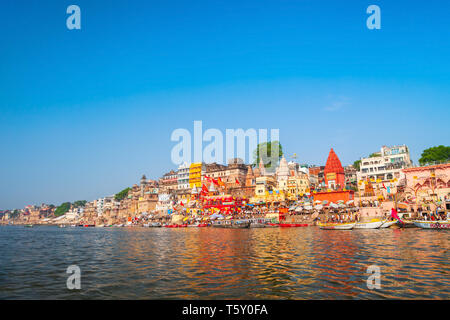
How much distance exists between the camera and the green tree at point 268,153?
288ft

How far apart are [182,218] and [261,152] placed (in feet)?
96.1

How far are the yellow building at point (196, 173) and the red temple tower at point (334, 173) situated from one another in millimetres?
41730

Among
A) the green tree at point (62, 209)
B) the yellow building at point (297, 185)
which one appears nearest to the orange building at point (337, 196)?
the yellow building at point (297, 185)

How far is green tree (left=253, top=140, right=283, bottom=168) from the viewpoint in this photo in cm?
8775

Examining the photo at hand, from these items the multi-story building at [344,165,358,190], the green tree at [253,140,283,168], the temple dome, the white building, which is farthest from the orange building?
the green tree at [253,140,283,168]

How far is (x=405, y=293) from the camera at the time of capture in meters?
10.0

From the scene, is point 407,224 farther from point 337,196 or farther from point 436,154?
point 436,154

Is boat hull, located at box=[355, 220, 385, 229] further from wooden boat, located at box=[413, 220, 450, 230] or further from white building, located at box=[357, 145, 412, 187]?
white building, located at box=[357, 145, 412, 187]

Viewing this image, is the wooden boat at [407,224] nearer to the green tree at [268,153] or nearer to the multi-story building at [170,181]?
the green tree at [268,153]

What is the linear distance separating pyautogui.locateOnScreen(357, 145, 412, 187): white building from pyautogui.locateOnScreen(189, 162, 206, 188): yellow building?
157ft
